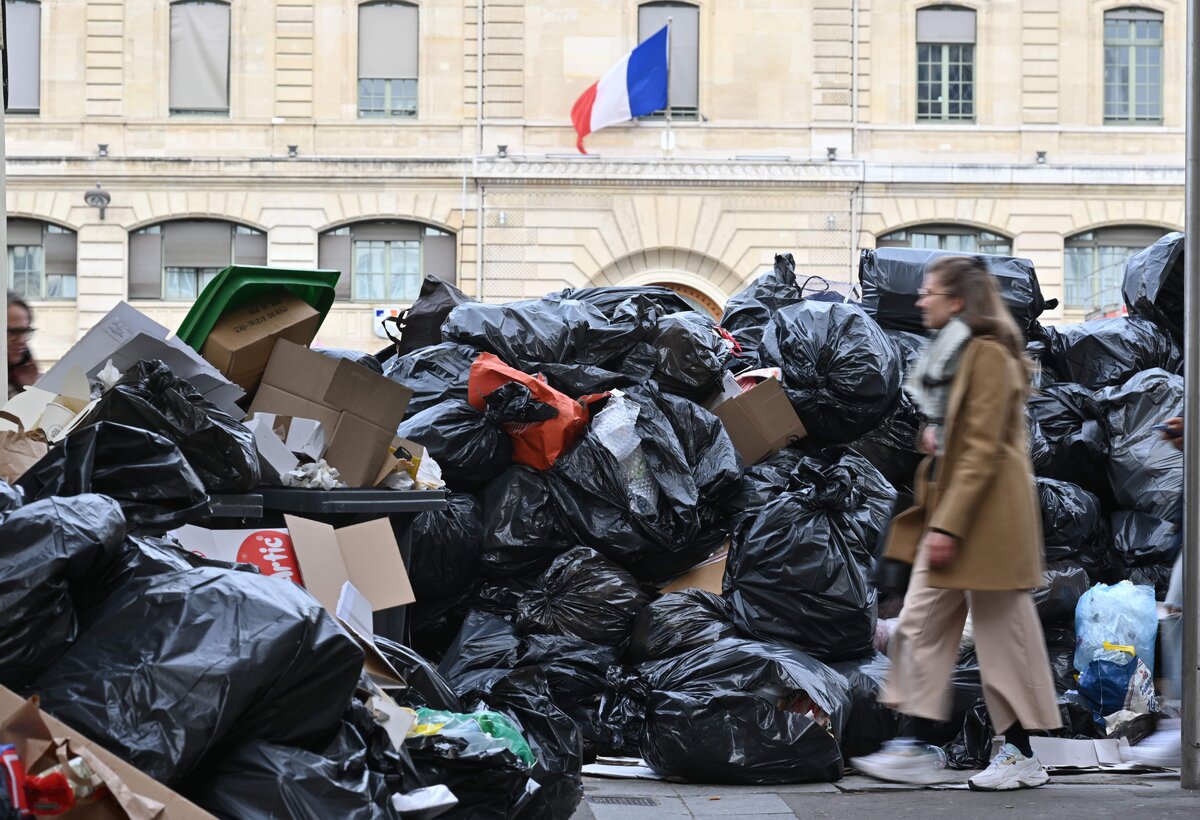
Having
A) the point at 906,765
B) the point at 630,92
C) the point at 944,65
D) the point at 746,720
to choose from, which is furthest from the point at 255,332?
the point at 944,65

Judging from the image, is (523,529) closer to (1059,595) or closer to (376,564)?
(376,564)

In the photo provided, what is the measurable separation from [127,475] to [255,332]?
1.55m

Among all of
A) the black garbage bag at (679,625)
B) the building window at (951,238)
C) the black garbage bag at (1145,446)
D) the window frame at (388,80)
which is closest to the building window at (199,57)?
the window frame at (388,80)

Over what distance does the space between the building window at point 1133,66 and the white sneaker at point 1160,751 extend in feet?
63.5

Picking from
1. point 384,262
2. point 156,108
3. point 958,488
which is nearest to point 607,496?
point 958,488

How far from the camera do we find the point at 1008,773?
377 cm

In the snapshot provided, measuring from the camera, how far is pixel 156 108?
21.4m

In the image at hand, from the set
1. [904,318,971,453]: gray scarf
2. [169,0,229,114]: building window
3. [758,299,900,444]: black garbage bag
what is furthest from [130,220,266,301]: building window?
[904,318,971,453]: gray scarf

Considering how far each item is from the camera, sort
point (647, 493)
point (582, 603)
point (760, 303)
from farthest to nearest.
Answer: point (760, 303) < point (647, 493) < point (582, 603)

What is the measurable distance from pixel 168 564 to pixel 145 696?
14.9 inches

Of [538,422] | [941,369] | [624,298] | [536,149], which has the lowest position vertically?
[538,422]

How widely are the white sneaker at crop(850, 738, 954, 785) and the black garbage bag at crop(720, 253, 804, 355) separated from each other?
2.90m

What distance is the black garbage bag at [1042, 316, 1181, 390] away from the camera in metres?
6.46

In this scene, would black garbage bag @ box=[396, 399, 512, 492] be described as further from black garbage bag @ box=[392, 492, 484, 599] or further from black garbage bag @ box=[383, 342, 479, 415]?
black garbage bag @ box=[383, 342, 479, 415]
